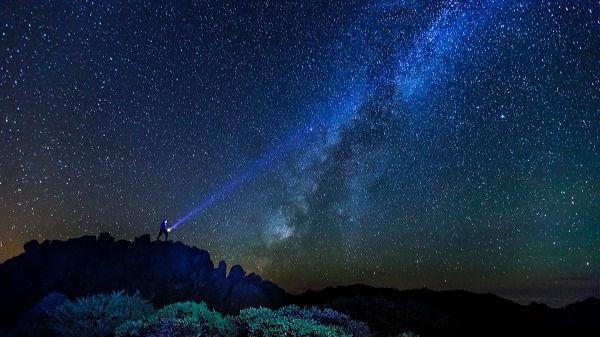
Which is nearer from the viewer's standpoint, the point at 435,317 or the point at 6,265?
the point at 435,317

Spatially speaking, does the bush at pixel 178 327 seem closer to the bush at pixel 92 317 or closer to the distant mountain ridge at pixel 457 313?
the bush at pixel 92 317

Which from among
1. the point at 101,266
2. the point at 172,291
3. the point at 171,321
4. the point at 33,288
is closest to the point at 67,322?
the point at 171,321

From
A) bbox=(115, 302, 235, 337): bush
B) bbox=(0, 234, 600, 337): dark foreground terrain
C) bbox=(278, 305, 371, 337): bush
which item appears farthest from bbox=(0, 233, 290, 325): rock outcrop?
bbox=(115, 302, 235, 337): bush

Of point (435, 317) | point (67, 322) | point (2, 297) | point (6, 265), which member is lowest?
point (435, 317)

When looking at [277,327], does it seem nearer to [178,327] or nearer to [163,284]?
[178,327]

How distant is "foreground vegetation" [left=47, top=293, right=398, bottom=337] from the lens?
Result: 10992mm

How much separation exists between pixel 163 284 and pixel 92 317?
44.1ft

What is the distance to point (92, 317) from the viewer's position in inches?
595

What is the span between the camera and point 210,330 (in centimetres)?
1121

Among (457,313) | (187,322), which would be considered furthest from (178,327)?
(457,313)

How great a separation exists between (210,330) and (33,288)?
2904cm

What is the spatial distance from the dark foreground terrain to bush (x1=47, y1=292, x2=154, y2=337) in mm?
9286

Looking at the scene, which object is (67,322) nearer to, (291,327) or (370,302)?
(291,327)

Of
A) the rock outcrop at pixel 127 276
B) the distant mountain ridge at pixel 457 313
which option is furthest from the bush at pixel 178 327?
the rock outcrop at pixel 127 276
